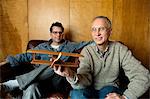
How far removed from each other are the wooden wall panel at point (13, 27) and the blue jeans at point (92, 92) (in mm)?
1676

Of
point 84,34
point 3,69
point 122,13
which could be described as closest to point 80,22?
point 84,34

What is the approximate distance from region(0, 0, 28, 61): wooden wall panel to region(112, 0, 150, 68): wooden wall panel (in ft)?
3.93

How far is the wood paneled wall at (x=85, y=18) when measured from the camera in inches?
111

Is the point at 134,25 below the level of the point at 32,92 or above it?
above

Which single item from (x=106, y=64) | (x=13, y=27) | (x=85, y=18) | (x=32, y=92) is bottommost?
(x=32, y=92)

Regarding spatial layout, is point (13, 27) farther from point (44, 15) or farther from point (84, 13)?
point (84, 13)

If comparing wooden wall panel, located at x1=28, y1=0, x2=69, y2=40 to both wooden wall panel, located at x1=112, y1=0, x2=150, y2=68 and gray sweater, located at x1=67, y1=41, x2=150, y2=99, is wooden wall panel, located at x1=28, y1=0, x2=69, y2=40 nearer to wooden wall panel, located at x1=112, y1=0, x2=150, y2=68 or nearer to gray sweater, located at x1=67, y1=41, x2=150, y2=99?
wooden wall panel, located at x1=112, y1=0, x2=150, y2=68

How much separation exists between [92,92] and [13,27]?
1823 millimetres

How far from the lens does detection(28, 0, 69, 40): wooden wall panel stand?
3.00 m

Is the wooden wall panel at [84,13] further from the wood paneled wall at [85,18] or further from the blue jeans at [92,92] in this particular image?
the blue jeans at [92,92]

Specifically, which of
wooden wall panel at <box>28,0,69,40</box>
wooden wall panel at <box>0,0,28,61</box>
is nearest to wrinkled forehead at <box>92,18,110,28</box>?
Result: wooden wall panel at <box>28,0,69,40</box>

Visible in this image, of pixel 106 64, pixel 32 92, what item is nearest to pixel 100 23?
pixel 106 64

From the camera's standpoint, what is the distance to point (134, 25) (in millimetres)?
2838

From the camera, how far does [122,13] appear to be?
9.35 feet
